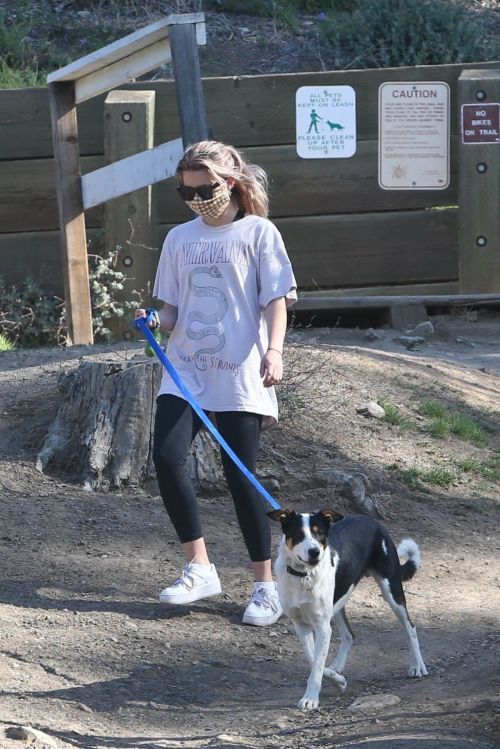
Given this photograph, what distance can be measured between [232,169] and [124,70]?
3.30m

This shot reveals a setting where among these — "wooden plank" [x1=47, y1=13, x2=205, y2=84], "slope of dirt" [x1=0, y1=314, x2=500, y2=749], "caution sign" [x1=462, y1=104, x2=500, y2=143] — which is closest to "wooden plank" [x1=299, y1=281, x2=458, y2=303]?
"caution sign" [x1=462, y1=104, x2=500, y2=143]

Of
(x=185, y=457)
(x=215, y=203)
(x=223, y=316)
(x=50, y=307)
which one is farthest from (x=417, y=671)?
(x=50, y=307)

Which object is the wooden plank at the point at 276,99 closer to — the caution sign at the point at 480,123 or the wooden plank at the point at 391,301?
the caution sign at the point at 480,123

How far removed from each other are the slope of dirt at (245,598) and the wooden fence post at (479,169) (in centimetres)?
207

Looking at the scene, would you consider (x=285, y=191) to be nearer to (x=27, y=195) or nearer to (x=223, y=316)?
(x=27, y=195)

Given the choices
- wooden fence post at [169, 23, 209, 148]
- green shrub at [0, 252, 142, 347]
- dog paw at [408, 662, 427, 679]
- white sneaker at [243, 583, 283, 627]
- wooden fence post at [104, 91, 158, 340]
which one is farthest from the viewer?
green shrub at [0, 252, 142, 347]

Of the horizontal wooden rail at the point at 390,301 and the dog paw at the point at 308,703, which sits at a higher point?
the horizontal wooden rail at the point at 390,301

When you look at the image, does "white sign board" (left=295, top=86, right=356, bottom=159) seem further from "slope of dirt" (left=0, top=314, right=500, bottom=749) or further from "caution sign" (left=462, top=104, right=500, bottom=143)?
"slope of dirt" (left=0, top=314, right=500, bottom=749)

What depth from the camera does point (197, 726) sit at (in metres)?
4.02

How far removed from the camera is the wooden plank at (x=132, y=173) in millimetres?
7695

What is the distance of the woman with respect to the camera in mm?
4648

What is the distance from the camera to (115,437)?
615 centimetres

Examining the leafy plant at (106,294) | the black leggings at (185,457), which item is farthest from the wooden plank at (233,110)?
the black leggings at (185,457)

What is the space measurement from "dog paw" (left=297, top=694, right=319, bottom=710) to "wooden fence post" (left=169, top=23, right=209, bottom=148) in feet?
13.2
